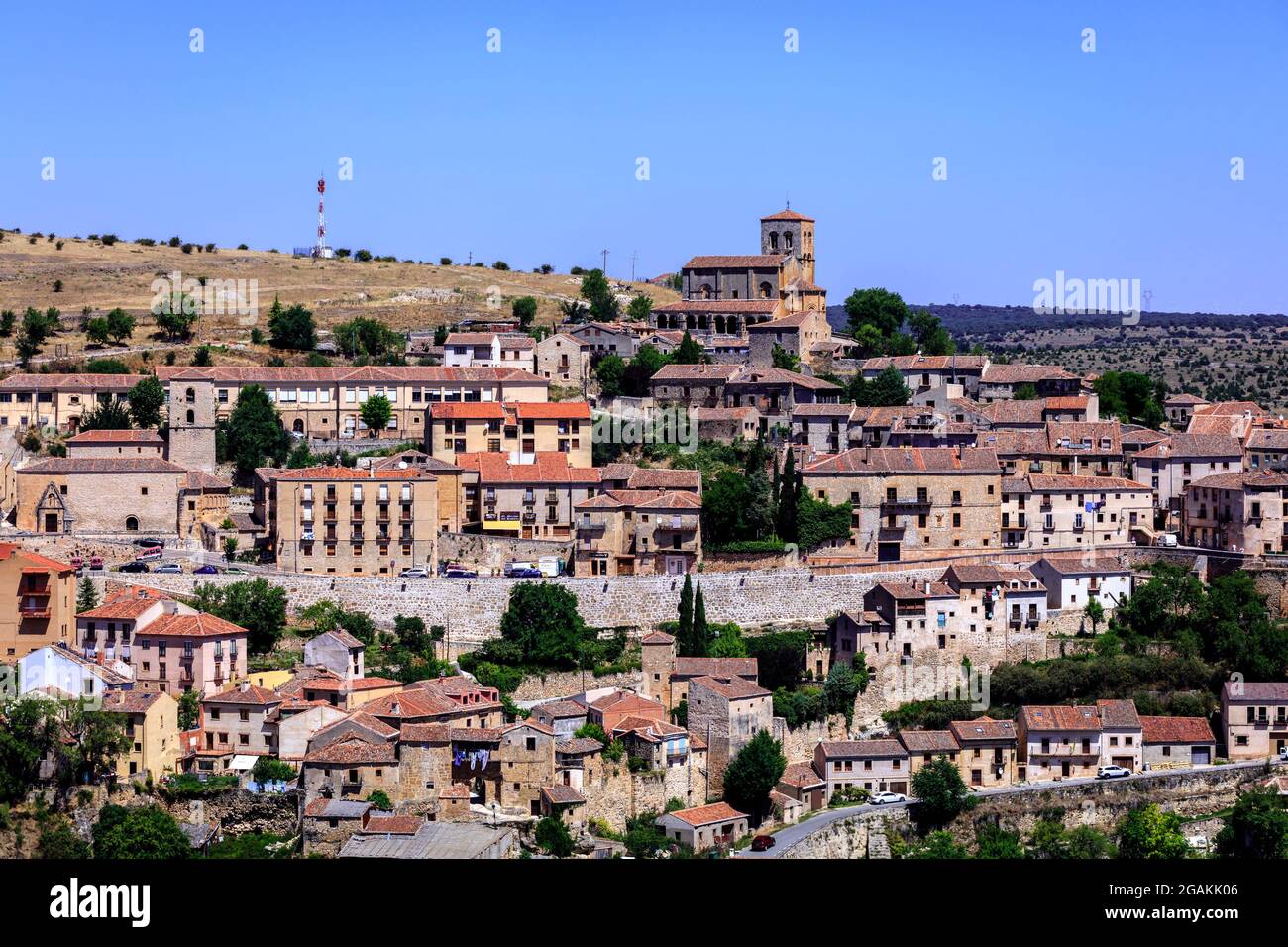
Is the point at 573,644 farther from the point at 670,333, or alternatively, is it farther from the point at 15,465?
the point at 670,333

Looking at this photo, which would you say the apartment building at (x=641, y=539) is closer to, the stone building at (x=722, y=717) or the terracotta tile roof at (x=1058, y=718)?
the stone building at (x=722, y=717)

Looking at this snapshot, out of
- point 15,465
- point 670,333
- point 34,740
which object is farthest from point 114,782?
point 670,333

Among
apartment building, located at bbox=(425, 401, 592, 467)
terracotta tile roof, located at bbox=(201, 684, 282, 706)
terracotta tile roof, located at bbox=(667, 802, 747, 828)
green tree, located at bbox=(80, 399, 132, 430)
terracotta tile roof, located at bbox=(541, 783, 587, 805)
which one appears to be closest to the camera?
terracotta tile roof, located at bbox=(541, 783, 587, 805)

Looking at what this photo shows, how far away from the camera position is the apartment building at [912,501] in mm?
41406

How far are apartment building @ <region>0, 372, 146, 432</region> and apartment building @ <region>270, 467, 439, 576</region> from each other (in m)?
Answer: 10.5

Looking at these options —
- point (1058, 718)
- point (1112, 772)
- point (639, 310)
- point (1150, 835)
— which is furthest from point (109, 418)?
point (1150, 835)

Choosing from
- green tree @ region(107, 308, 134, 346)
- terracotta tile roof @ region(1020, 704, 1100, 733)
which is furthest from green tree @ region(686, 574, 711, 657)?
green tree @ region(107, 308, 134, 346)

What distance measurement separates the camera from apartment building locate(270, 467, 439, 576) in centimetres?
3969

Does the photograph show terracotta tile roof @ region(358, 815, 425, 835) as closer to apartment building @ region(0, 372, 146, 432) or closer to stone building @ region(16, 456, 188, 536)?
stone building @ region(16, 456, 188, 536)

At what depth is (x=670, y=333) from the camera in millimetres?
54750

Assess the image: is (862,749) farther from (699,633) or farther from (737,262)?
(737,262)

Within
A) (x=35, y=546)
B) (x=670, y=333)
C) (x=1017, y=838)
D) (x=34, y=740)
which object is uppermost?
(x=670, y=333)

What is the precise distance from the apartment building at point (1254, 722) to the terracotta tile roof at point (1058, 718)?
108 inches
